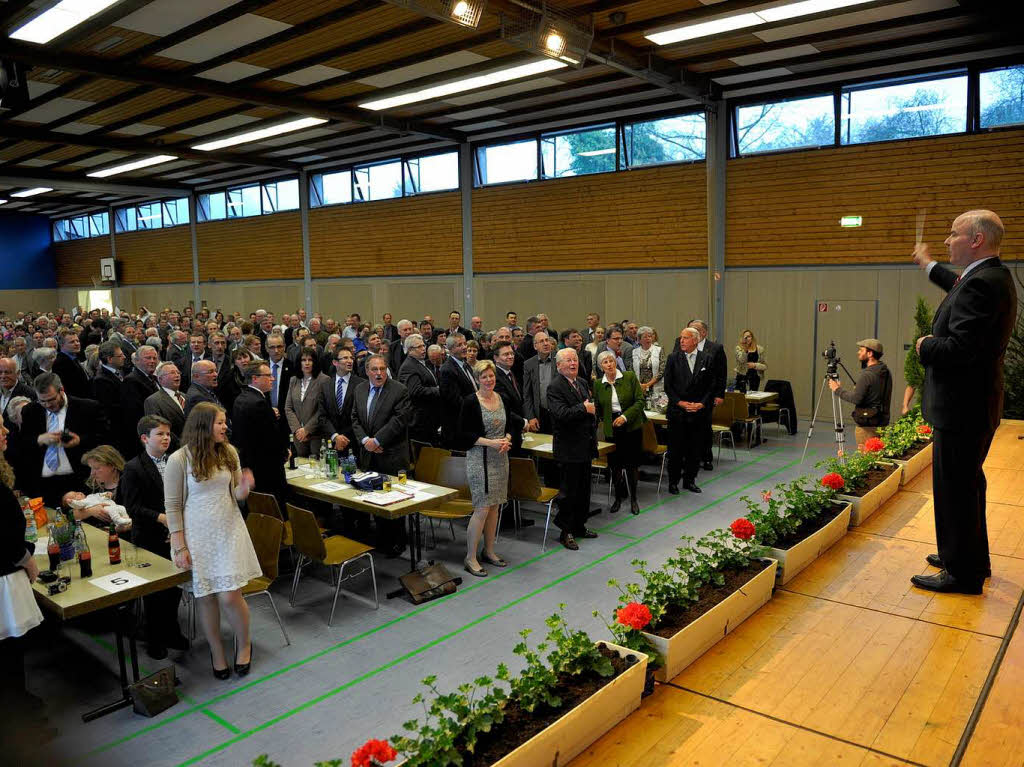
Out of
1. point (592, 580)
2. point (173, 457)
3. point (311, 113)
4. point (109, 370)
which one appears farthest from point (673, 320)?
point (173, 457)

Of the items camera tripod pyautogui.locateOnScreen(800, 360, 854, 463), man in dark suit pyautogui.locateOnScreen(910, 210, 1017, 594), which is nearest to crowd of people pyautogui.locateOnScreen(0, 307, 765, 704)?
camera tripod pyautogui.locateOnScreen(800, 360, 854, 463)

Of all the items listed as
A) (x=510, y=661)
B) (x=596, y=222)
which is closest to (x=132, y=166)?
(x=596, y=222)

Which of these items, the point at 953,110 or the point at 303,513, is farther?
the point at 953,110

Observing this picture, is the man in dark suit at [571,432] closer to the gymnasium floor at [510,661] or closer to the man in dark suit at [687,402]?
the gymnasium floor at [510,661]

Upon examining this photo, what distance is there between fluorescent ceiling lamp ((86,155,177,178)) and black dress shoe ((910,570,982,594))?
17.8 meters

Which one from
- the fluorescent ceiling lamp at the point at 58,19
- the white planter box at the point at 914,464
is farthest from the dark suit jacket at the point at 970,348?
the fluorescent ceiling lamp at the point at 58,19

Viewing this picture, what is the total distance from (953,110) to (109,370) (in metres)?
11.7

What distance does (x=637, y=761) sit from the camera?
8.67ft

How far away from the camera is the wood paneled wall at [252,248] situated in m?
20.6

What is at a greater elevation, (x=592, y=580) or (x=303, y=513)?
(x=303, y=513)

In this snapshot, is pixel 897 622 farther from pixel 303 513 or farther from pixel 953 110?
pixel 953 110

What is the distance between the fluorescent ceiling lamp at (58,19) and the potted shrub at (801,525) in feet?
28.1

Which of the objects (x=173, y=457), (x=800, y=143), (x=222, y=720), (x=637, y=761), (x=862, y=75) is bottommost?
(x=222, y=720)

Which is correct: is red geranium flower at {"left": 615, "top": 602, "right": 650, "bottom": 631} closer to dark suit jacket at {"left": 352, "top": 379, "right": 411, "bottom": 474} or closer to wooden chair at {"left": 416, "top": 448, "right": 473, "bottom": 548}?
wooden chair at {"left": 416, "top": 448, "right": 473, "bottom": 548}
